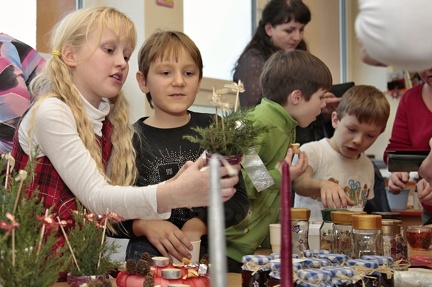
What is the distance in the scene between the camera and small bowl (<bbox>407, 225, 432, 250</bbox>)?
76.8 inches

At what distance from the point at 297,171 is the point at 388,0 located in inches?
45.9

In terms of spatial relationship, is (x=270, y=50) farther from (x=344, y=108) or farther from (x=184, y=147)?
(x=184, y=147)

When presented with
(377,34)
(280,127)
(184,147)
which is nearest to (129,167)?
(184,147)

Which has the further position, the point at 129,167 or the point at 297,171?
the point at 297,171

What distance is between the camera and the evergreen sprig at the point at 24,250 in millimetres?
896

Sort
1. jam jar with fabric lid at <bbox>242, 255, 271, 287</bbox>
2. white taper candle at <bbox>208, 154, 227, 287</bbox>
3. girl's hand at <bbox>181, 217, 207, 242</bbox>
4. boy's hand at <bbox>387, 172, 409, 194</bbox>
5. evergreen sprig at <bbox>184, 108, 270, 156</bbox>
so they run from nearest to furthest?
1. white taper candle at <bbox>208, 154, 227, 287</bbox>
2. jam jar with fabric lid at <bbox>242, 255, 271, 287</bbox>
3. evergreen sprig at <bbox>184, 108, 270, 156</bbox>
4. girl's hand at <bbox>181, 217, 207, 242</bbox>
5. boy's hand at <bbox>387, 172, 409, 194</bbox>

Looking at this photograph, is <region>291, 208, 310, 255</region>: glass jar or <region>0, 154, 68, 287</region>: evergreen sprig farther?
<region>291, 208, 310, 255</region>: glass jar

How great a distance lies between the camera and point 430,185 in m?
2.30

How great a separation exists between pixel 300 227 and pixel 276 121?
776 mm

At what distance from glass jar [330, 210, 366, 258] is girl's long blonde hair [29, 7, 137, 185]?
1.86ft

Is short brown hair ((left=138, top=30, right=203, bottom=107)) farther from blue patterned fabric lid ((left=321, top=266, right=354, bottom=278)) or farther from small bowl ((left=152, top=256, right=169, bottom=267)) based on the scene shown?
blue patterned fabric lid ((left=321, top=266, right=354, bottom=278))

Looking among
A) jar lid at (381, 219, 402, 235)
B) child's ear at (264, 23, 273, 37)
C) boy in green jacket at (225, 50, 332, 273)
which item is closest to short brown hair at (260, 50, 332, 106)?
boy in green jacket at (225, 50, 332, 273)

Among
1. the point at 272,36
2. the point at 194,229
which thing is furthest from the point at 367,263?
the point at 272,36

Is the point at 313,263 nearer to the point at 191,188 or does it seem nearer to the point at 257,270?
the point at 257,270
